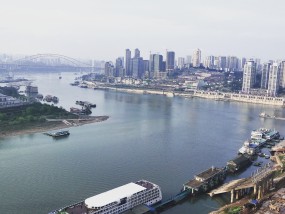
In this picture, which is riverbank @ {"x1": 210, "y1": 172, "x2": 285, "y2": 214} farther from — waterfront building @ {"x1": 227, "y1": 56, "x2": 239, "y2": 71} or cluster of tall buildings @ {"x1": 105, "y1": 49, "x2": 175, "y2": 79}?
waterfront building @ {"x1": 227, "y1": 56, "x2": 239, "y2": 71}

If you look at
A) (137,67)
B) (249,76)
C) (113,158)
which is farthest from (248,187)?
(137,67)

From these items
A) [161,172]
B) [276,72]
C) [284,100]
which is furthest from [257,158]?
[276,72]

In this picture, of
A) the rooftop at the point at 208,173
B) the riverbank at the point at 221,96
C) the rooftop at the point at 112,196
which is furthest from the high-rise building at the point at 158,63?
the rooftop at the point at 112,196

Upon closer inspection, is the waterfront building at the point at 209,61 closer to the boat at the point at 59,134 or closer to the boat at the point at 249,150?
the boat at the point at 59,134

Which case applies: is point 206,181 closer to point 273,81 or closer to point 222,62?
point 273,81

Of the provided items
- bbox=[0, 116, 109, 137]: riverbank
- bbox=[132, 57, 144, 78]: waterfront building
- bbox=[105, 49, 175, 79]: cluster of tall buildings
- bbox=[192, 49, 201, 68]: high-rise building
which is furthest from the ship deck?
Result: bbox=[192, 49, 201, 68]: high-rise building

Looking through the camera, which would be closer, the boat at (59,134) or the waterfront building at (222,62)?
the boat at (59,134)
